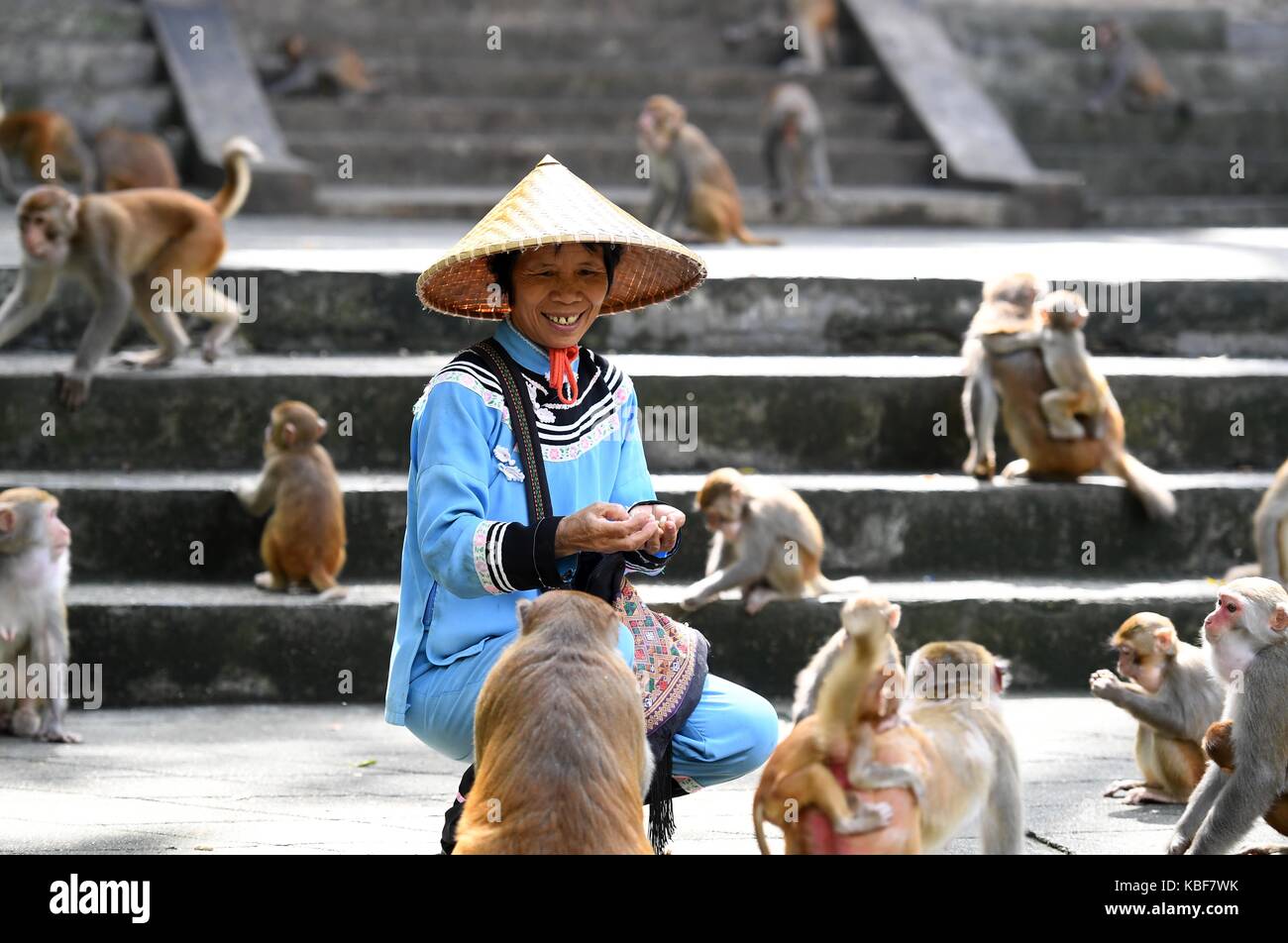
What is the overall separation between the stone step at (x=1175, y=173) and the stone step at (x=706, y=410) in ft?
21.7

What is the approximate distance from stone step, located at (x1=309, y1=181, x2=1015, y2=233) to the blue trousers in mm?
7987

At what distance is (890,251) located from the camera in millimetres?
10156

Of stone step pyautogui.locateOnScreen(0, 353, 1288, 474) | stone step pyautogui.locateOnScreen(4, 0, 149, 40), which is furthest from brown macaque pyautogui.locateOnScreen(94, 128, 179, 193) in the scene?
stone step pyautogui.locateOnScreen(0, 353, 1288, 474)

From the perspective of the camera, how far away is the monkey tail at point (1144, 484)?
276 inches

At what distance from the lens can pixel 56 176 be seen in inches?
453

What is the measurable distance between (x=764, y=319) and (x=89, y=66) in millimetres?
6974

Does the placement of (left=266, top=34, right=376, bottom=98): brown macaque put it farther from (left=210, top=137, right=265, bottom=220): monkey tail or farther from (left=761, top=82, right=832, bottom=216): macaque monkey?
(left=210, top=137, right=265, bottom=220): monkey tail

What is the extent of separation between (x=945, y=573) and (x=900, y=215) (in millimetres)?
5896

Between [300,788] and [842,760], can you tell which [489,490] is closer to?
[842,760]

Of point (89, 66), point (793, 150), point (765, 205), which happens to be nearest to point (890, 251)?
point (793, 150)

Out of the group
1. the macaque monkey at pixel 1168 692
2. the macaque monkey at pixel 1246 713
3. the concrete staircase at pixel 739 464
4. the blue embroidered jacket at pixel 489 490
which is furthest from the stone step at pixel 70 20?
the macaque monkey at pixel 1246 713

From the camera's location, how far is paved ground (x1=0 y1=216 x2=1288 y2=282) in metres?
8.50

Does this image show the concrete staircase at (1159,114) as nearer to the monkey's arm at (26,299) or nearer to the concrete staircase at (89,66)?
the concrete staircase at (89,66)
